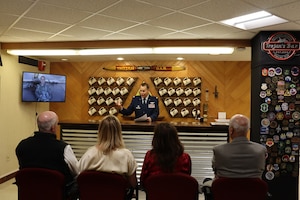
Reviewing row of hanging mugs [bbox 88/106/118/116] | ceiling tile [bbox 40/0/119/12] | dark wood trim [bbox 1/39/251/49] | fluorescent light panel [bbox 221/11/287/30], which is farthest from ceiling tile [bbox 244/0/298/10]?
row of hanging mugs [bbox 88/106/118/116]

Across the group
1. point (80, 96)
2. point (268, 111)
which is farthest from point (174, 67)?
point (268, 111)

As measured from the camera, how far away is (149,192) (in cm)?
249

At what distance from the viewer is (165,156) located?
8.32ft

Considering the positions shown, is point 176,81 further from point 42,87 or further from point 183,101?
point 42,87

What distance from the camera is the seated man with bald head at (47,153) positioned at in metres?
2.65

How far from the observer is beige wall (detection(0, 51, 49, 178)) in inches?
211

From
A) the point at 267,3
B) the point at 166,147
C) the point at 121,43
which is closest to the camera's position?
the point at 166,147

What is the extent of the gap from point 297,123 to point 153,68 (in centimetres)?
376

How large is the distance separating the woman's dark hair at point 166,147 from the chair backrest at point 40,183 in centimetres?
83

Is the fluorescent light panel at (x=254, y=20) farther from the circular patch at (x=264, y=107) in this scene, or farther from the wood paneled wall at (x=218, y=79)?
the wood paneled wall at (x=218, y=79)

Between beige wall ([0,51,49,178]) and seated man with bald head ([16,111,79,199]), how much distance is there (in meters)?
3.00

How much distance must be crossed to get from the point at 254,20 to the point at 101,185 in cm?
261

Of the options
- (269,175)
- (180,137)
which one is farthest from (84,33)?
(269,175)

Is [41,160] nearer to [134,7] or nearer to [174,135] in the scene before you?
[174,135]
